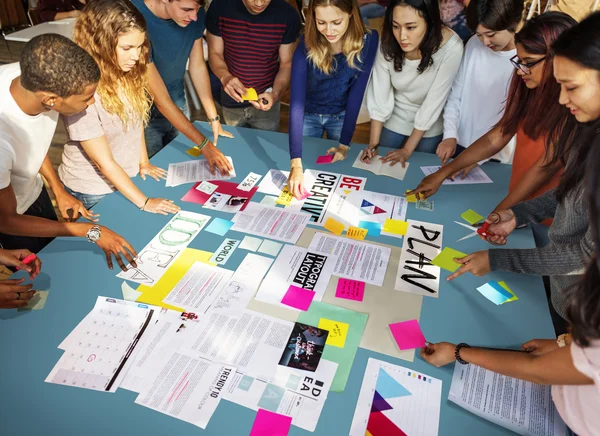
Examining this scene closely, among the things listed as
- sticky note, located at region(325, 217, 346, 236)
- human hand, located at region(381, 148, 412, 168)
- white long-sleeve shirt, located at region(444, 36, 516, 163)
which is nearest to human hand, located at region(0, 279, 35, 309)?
sticky note, located at region(325, 217, 346, 236)

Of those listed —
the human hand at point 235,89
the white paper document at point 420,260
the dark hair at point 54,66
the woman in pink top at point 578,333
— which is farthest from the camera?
the human hand at point 235,89

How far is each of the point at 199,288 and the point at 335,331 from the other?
43 centimetres

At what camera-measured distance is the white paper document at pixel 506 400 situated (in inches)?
38.3

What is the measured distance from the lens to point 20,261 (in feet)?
4.01

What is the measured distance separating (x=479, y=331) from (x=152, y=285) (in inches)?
37.7

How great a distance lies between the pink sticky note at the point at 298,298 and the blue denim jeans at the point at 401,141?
1160 mm

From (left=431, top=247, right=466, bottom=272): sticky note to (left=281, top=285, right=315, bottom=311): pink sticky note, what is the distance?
0.45m

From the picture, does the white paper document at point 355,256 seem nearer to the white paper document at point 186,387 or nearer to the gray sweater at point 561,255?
the gray sweater at point 561,255

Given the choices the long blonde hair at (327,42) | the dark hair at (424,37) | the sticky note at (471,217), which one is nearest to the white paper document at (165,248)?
the long blonde hair at (327,42)

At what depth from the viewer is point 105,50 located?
58.1 inches

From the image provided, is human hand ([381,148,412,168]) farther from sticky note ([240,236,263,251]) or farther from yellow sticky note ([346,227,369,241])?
sticky note ([240,236,263,251])

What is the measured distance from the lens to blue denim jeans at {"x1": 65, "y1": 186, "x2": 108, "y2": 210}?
171cm

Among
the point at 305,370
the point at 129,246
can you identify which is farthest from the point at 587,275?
the point at 129,246

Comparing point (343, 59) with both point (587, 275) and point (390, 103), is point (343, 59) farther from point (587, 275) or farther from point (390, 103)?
point (587, 275)
